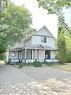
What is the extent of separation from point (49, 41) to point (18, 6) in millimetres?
9529

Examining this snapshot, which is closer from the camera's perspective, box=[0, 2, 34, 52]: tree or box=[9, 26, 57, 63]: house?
box=[0, 2, 34, 52]: tree

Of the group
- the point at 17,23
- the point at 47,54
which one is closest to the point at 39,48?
the point at 47,54

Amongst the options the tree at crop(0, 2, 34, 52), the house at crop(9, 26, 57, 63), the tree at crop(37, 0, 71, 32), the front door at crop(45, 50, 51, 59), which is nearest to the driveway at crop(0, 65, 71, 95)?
the tree at crop(37, 0, 71, 32)

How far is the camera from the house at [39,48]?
46.9 meters

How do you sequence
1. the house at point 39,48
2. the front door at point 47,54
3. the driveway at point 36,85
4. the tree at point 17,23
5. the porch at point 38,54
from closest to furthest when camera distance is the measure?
the driveway at point 36,85
the tree at point 17,23
the porch at point 38,54
the house at point 39,48
the front door at point 47,54

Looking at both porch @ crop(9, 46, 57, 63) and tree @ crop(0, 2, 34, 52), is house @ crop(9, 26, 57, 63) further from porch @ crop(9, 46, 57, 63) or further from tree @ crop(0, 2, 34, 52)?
tree @ crop(0, 2, 34, 52)

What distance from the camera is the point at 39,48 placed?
45.8 metres

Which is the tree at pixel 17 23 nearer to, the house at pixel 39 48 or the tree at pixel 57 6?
the house at pixel 39 48

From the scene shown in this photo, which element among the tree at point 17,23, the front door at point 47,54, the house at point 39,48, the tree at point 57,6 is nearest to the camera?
the tree at point 57,6

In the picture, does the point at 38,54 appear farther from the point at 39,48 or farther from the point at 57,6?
the point at 57,6

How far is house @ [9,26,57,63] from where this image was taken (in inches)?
1847

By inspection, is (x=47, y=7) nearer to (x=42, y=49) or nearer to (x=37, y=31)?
(x=42, y=49)

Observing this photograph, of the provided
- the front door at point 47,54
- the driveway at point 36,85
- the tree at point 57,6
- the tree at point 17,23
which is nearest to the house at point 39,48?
the front door at point 47,54

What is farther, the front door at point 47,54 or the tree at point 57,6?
the front door at point 47,54
